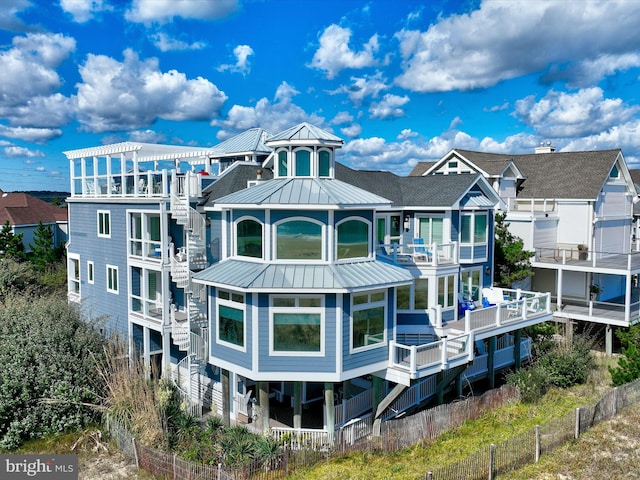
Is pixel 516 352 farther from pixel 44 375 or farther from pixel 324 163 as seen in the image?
pixel 44 375

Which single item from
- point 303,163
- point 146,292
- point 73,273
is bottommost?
point 146,292

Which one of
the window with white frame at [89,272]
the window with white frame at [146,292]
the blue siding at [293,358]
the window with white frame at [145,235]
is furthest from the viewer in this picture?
the window with white frame at [89,272]

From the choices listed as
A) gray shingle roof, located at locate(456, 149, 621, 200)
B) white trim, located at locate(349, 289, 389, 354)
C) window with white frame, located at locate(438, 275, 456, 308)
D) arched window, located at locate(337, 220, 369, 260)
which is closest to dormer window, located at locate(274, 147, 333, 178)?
arched window, located at locate(337, 220, 369, 260)

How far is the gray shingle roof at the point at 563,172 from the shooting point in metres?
28.5

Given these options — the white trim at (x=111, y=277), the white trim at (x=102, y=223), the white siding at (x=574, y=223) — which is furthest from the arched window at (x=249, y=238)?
the white siding at (x=574, y=223)

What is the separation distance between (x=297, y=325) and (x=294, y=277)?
A: 1.36 m

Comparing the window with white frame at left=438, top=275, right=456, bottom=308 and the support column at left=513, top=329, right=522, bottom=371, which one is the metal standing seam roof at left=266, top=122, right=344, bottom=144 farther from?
the support column at left=513, top=329, right=522, bottom=371

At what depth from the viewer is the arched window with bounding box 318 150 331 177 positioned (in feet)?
56.9

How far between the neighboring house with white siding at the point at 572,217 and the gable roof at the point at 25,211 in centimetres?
Result: 3568

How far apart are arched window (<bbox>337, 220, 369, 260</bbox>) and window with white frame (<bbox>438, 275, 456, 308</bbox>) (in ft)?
14.2

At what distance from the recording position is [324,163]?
57.3ft

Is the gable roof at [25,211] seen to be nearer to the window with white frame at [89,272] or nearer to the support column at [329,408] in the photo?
the window with white frame at [89,272]

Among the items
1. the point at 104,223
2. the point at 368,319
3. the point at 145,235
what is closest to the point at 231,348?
the point at 368,319

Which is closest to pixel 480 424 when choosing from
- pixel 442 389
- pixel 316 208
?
pixel 442 389
